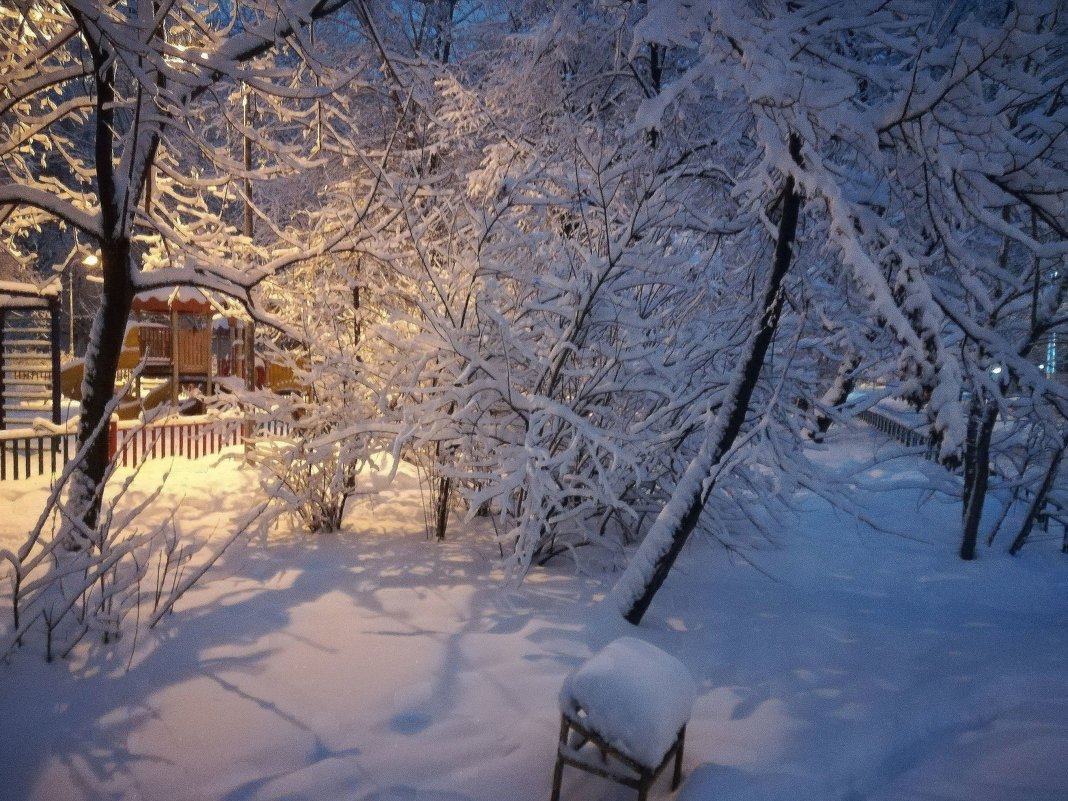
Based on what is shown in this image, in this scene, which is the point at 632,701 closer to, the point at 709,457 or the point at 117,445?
the point at 709,457

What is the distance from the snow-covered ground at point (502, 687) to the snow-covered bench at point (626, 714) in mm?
314

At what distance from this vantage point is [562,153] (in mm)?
7605

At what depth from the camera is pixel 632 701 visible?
2.57m

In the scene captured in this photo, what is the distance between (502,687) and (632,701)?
128 centimetres

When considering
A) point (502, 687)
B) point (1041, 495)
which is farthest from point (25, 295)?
point (1041, 495)

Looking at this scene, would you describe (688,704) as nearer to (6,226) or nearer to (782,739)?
(782,739)

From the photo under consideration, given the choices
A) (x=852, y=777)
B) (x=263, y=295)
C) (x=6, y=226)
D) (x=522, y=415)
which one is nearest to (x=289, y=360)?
(x=263, y=295)

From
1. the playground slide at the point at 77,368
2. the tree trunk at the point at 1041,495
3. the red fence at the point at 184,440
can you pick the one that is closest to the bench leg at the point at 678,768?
the tree trunk at the point at 1041,495

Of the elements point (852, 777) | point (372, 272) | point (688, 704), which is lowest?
point (852, 777)

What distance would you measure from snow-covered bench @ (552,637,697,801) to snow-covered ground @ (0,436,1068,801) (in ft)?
1.03

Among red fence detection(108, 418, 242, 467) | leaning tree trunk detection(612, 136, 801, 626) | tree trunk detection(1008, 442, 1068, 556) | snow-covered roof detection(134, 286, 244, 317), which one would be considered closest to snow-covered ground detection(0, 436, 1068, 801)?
leaning tree trunk detection(612, 136, 801, 626)

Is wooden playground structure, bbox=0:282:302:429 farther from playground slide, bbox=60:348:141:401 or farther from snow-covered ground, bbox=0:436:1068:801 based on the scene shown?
snow-covered ground, bbox=0:436:1068:801

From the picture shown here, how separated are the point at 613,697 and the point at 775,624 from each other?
262 cm

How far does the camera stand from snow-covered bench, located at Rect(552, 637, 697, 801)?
252 cm
